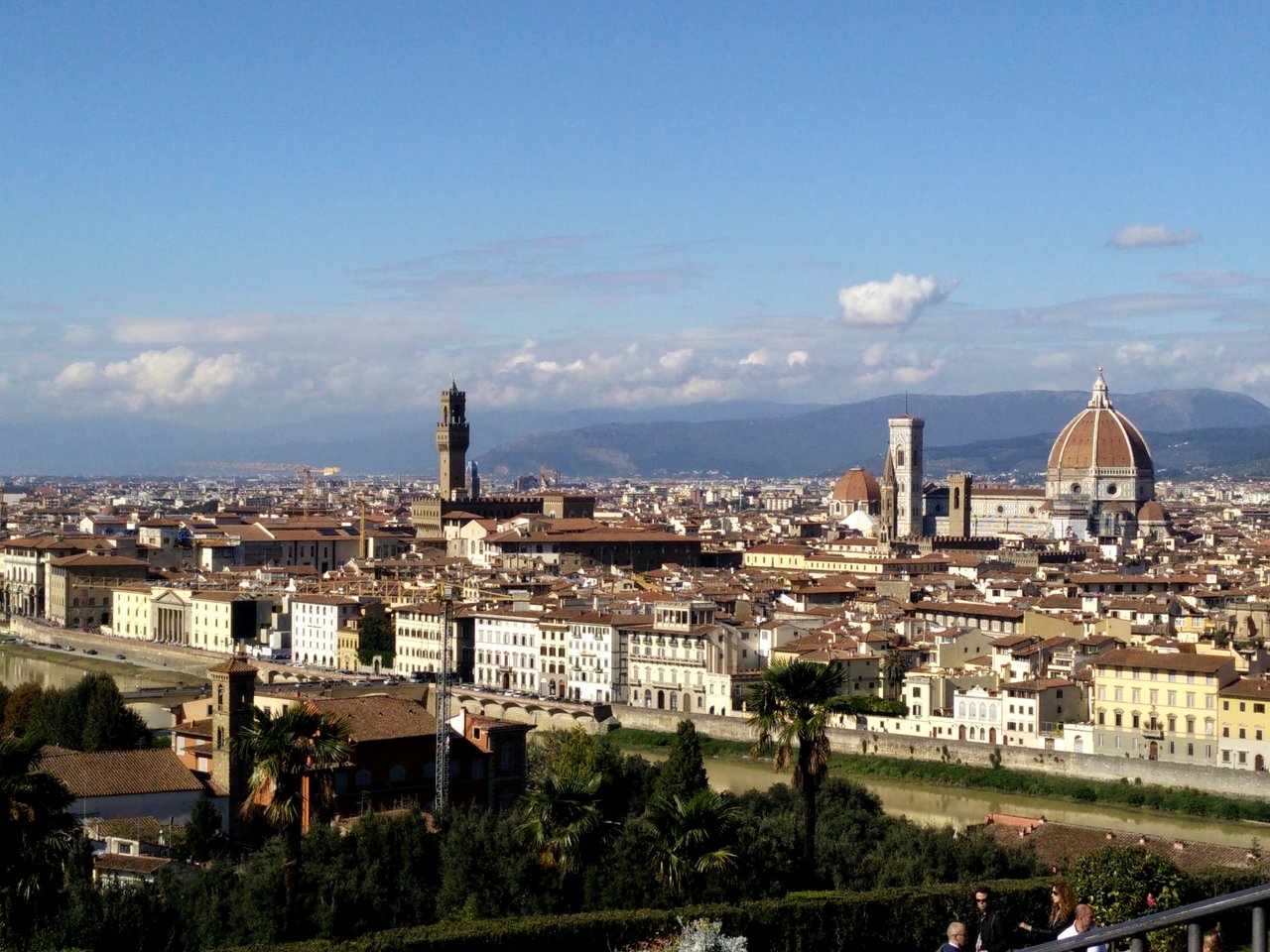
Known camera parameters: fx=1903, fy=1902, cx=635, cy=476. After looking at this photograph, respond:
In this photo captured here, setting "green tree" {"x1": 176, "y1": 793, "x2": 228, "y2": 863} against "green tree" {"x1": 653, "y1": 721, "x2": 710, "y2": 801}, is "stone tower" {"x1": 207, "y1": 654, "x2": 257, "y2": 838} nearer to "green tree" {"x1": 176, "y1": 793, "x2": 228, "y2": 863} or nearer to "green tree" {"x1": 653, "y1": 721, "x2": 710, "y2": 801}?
"green tree" {"x1": 176, "y1": 793, "x2": 228, "y2": 863}

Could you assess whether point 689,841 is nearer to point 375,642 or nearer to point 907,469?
point 375,642

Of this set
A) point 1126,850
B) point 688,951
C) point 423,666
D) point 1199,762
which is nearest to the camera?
point 688,951

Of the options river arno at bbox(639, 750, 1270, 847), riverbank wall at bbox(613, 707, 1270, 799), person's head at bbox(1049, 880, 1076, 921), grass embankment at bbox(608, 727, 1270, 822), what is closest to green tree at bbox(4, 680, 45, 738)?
river arno at bbox(639, 750, 1270, 847)

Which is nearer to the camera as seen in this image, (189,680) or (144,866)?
(144,866)

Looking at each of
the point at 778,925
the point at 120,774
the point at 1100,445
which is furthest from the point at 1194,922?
the point at 1100,445

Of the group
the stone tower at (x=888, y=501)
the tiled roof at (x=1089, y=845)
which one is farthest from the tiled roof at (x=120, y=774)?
the stone tower at (x=888, y=501)

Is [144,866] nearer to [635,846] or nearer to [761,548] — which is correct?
[635,846]

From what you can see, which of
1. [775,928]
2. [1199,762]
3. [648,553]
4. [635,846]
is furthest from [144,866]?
[648,553]
